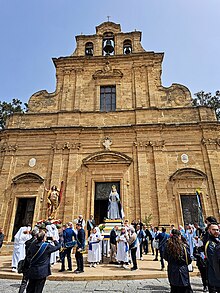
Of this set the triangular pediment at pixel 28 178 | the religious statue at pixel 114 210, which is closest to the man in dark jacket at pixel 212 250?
the religious statue at pixel 114 210

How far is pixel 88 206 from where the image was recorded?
47.8 ft

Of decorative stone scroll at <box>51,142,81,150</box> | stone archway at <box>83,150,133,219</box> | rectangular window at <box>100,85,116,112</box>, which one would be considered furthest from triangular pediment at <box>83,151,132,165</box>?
rectangular window at <box>100,85,116,112</box>

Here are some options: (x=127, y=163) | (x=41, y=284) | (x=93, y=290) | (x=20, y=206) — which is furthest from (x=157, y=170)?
(x=41, y=284)

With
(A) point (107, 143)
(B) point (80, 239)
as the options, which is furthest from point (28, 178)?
(B) point (80, 239)

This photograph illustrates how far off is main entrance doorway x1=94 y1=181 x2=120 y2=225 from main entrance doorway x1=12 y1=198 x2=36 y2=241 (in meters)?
4.15

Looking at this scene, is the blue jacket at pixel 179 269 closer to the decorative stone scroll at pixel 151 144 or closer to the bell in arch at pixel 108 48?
the decorative stone scroll at pixel 151 144

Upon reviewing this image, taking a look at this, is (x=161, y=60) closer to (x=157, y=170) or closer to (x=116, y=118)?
(x=116, y=118)

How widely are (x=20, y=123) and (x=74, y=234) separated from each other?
11985 millimetres

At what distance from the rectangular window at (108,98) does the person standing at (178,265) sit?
47.9 feet

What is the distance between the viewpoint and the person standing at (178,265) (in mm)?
3900

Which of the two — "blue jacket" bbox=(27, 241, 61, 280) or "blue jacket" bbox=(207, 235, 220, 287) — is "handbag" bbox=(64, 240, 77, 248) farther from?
"blue jacket" bbox=(207, 235, 220, 287)

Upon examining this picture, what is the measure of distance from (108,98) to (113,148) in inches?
188

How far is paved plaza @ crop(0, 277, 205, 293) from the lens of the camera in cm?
552

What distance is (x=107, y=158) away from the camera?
15.7 metres
